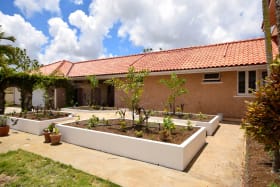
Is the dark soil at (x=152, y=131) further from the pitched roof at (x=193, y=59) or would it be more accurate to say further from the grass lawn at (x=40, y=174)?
the pitched roof at (x=193, y=59)

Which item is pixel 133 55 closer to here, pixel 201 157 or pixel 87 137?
pixel 87 137

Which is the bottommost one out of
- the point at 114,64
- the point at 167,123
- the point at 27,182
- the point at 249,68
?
the point at 27,182

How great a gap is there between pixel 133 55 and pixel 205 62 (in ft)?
35.2

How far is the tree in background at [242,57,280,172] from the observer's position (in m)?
4.07

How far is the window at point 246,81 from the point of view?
1338cm

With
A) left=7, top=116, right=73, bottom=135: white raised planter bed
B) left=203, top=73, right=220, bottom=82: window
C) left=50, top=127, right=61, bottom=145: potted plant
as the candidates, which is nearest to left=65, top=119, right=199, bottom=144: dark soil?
left=50, top=127, right=61, bottom=145: potted plant

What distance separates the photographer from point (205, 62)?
49.3ft

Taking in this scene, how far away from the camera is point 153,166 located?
5.92 m

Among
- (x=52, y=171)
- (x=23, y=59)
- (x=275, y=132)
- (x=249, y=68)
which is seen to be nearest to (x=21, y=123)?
(x=52, y=171)

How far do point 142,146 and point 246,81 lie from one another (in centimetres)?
1056

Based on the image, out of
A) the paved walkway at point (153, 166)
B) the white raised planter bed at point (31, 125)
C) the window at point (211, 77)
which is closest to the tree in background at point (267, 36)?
the paved walkway at point (153, 166)

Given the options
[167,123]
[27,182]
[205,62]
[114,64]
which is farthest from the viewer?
[114,64]

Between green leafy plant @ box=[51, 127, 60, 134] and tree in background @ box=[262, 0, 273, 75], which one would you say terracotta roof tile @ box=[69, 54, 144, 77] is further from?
tree in background @ box=[262, 0, 273, 75]

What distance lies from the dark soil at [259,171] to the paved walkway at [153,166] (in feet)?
1.25
